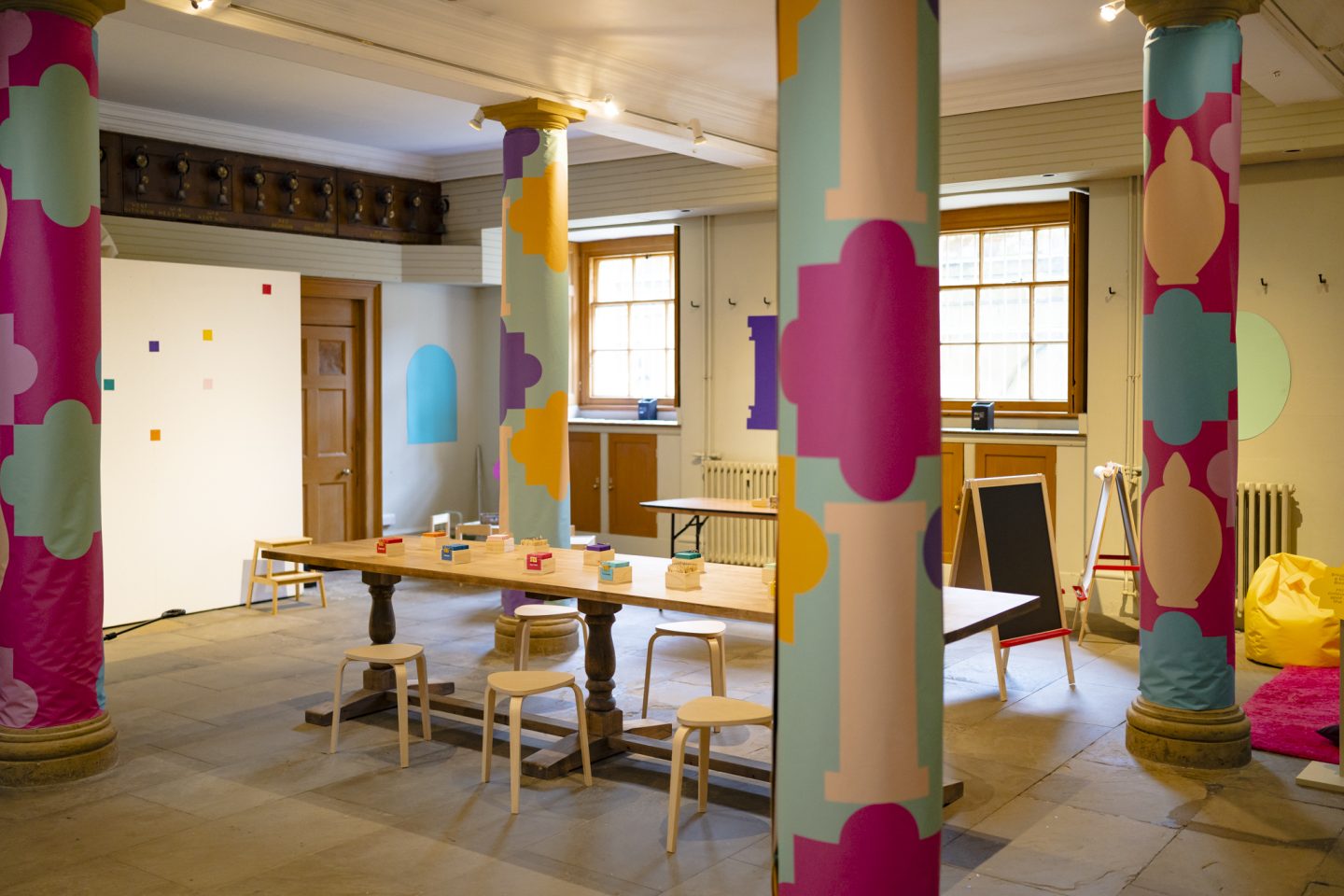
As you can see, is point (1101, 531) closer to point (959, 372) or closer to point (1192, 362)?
point (959, 372)

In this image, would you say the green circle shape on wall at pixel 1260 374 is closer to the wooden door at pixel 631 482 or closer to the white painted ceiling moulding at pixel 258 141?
the wooden door at pixel 631 482

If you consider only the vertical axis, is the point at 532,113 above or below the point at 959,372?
above

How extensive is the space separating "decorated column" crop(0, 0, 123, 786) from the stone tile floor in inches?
15.1

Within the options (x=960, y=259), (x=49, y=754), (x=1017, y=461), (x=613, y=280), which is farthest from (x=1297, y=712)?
(x=613, y=280)

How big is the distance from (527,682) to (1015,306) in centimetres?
588

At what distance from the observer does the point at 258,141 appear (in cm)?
998

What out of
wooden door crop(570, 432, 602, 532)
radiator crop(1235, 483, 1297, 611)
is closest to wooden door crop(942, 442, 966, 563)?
radiator crop(1235, 483, 1297, 611)

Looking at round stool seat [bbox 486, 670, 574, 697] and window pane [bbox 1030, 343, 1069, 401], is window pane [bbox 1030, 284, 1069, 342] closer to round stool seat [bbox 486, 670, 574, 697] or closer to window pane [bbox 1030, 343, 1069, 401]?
window pane [bbox 1030, 343, 1069, 401]

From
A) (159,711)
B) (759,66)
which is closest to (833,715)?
(159,711)

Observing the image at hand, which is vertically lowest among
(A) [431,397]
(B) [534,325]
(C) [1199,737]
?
(C) [1199,737]

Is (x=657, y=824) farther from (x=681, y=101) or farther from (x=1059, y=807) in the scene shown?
(x=681, y=101)

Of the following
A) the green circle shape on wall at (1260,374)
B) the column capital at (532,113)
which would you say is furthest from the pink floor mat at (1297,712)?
the column capital at (532,113)

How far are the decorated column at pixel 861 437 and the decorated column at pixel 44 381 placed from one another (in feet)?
11.7

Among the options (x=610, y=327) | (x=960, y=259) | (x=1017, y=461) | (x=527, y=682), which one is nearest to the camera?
(x=527, y=682)
